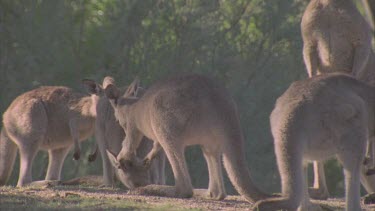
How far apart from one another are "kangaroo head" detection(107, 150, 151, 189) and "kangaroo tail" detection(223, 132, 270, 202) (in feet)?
4.89

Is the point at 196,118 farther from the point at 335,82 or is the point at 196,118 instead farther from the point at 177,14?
the point at 177,14

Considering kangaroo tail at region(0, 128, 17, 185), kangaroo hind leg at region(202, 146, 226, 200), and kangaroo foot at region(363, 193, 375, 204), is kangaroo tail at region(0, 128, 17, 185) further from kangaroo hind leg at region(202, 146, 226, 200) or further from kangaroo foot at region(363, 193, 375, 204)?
kangaroo foot at region(363, 193, 375, 204)

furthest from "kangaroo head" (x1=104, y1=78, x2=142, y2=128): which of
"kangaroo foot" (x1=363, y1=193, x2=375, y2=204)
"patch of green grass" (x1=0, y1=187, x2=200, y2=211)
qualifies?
"kangaroo foot" (x1=363, y1=193, x2=375, y2=204)

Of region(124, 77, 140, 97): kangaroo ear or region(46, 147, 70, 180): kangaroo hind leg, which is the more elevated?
region(124, 77, 140, 97): kangaroo ear

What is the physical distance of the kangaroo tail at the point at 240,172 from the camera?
6957 millimetres

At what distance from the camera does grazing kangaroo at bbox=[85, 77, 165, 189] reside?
863 cm

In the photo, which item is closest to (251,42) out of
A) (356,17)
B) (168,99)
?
(356,17)

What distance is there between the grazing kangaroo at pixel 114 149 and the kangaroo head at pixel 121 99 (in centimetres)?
27

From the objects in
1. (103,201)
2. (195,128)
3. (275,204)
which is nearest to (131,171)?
(195,128)

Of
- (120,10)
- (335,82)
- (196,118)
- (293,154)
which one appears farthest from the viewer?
(120,10)

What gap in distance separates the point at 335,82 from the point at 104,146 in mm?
2948

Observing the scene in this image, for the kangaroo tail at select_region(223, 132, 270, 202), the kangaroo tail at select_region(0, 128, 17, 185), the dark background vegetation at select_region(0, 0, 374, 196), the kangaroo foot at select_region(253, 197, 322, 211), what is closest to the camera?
the kangaroo foot at select_region(253, 197, 322, 211)

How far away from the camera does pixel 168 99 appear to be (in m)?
7.61

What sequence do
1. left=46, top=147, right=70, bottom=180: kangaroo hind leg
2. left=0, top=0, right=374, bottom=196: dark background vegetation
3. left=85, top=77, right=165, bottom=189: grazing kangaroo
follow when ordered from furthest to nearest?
left=0, top=0, right=374, bottom=196: dark background vegetation, left=46, top=147, right=70, bottom=180: kangaroo hind leg, left=85, top=77, right=165, bottom=189: grazing kangaroo
